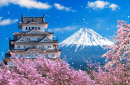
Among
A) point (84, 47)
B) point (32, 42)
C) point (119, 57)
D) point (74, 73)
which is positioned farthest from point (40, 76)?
point (84, 47)

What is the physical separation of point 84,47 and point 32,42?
2558 inches

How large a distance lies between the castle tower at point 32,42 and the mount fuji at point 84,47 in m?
43.4

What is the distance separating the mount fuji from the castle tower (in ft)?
143

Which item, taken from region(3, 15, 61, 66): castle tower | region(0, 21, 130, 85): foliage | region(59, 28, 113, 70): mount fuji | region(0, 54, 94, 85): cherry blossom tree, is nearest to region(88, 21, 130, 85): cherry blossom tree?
region(0, 21, 130, 85): foliage

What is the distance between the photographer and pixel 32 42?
31406 mm

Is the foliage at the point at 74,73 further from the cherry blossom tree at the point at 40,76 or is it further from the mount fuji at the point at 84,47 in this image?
the mount fuji at the point at 84,47

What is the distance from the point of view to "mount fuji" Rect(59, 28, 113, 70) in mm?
80931

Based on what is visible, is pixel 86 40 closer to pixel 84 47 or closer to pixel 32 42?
pixel 84 47

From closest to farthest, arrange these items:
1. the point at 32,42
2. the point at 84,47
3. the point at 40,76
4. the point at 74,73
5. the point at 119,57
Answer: the point at 119,57, the point at 40,76, the point at 74,73, the point at 32,42, the point at 84,47

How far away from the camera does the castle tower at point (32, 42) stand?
30891 mm

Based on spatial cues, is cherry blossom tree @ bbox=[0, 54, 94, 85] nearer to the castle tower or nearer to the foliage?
the foliage

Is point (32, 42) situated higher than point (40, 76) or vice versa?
point (32, 42)

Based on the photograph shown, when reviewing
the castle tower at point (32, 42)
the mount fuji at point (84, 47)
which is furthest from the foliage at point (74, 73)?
the mount fuji at point (84, 47)

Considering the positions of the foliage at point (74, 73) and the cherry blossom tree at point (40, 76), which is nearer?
the foliage at point (74, 73)
